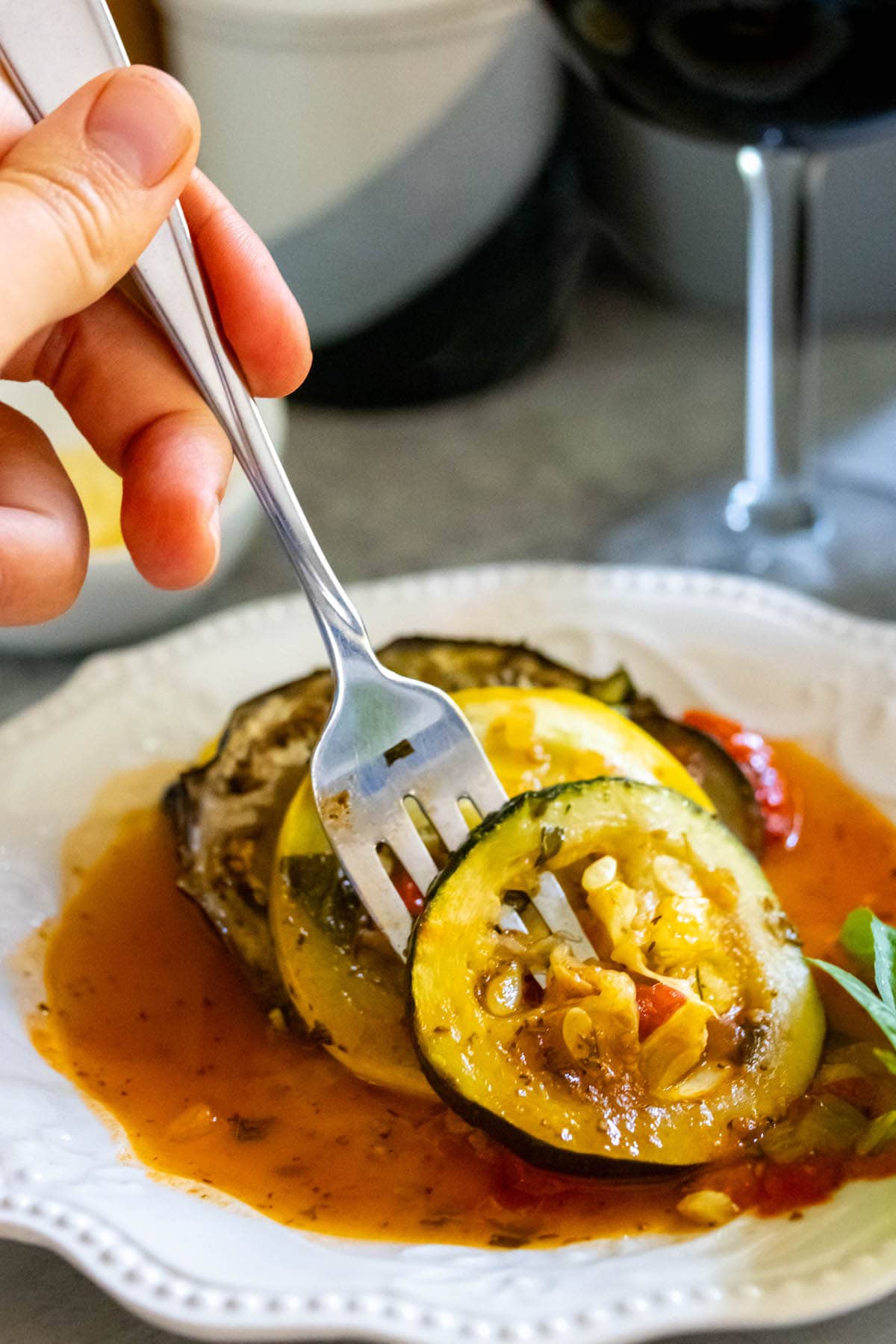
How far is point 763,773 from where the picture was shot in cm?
145

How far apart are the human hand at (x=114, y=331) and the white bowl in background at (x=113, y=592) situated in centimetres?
40

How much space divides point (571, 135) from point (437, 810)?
5.96ft

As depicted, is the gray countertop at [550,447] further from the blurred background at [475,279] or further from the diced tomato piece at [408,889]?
the diced tomato piece at [408,889]

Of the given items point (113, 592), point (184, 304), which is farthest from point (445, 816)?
point (113, 592)

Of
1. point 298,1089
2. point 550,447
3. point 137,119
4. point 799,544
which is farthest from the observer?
point 550,447

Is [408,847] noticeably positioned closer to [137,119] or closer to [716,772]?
[716,772]

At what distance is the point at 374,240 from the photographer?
2338 millimetres

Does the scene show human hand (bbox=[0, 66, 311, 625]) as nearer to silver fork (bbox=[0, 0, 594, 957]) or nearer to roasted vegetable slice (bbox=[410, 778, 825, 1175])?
silver fork (bbox=[0, 0, 594, 957])

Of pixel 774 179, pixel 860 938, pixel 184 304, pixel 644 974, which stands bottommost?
pixel 774 179

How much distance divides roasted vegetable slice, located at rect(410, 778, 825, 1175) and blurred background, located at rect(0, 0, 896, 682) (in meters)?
0.91

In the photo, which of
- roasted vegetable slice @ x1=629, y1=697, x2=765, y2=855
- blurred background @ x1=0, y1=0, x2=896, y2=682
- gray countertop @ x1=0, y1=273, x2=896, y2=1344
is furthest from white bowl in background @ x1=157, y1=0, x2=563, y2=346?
roasted vegetable slice @ x1=629, y1=697, x2=765, y2=855

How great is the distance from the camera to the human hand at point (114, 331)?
963 millimetres

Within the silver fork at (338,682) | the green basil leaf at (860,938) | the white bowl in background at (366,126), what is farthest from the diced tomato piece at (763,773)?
the white bowl in background at (366,126)

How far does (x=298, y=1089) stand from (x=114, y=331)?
671mm
